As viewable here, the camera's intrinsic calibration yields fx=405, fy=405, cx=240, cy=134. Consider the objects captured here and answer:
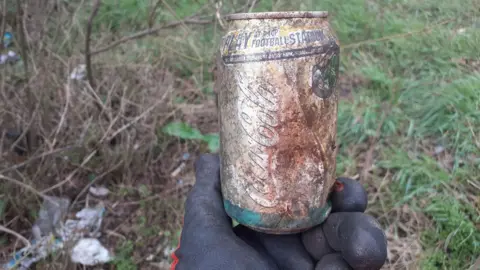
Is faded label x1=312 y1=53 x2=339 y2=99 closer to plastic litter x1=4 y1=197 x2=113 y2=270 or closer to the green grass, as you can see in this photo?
the green grass

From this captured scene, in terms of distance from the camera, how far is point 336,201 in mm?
1470

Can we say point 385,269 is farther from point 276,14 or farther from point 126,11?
point 126,11

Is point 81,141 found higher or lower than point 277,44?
lower

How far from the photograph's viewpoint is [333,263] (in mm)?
1259

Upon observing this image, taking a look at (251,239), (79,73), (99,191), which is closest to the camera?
(251,239)

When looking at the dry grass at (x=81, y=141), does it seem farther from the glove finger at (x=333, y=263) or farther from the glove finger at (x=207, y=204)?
the glove finger at (x=333, y=263)

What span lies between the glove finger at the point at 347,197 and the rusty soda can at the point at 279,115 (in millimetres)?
117

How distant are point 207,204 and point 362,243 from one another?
59cm

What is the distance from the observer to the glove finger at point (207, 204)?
1410 millimetres

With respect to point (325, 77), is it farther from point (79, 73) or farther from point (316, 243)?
point (79, 73)

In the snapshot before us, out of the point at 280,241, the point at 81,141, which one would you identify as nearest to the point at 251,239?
the point at 280,241

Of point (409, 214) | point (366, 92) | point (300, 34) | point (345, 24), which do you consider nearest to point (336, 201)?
point (300, 34)

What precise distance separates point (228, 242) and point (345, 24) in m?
2.35

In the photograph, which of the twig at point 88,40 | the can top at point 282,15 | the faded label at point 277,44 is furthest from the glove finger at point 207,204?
the twig at point 88,40
